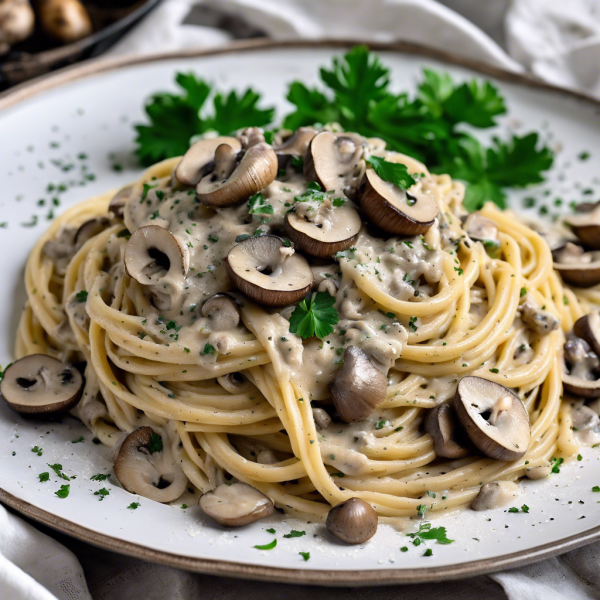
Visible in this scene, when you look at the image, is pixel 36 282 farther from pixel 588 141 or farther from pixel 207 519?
pixel 588 141

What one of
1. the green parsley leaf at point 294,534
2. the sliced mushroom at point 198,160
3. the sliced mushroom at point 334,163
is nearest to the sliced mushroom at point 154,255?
the sliced mushroom at point 198,160

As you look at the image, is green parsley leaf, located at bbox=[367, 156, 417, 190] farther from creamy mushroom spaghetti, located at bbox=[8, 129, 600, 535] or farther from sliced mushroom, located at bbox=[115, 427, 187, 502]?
sliced mushroom, located at bbox=[115, 427, 187, 502]

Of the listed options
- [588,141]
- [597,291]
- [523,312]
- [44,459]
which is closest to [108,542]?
[44,459]

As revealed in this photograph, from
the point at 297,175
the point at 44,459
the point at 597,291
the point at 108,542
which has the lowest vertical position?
the point at 44,459

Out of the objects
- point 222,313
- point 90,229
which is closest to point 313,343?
point 222,313

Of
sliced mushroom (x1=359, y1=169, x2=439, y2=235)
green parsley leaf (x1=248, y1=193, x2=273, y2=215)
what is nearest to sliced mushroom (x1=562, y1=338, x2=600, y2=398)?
sliced mushroom (x1=359, y1=169, x2=439, y2=235)

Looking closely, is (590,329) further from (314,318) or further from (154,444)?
(154,444)

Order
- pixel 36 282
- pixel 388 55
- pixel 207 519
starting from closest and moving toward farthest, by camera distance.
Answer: pixel 207 519 < pixel 36 282 < pixel 388 55

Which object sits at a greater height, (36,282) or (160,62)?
(160,62)
